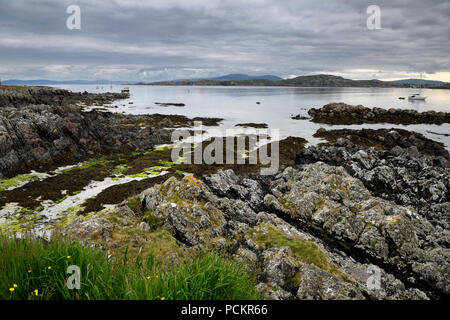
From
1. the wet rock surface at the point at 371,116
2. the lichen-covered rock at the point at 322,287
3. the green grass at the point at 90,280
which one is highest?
the wet rock surface at the point at 371,116

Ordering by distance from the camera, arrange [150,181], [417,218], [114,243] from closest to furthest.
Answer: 1. [114,243]
2. [417,218]
3. [150,181]

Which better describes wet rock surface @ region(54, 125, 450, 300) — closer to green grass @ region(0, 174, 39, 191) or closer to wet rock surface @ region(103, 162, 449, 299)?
wet rock surface @ region(103, 162, 449, 299)

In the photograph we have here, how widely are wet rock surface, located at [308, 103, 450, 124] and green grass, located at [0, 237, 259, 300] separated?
6706 centimetres

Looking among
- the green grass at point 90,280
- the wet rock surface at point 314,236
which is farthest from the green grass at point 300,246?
the green grass at point 90,280

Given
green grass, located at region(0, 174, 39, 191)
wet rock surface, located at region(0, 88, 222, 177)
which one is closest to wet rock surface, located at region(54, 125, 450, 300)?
green grass, located at region(0, 174, 39, 191)

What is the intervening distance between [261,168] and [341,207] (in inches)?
655

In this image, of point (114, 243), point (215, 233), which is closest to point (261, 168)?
point (215, 233)

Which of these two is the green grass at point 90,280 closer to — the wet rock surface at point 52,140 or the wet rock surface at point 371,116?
the wet rock surface at point 52,140

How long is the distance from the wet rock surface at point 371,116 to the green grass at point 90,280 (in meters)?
67.1

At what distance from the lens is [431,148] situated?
119 ft

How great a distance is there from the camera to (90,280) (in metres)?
4.05

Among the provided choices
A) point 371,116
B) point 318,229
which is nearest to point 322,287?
point 318,229

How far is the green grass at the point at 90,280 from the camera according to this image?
12.5 ft
